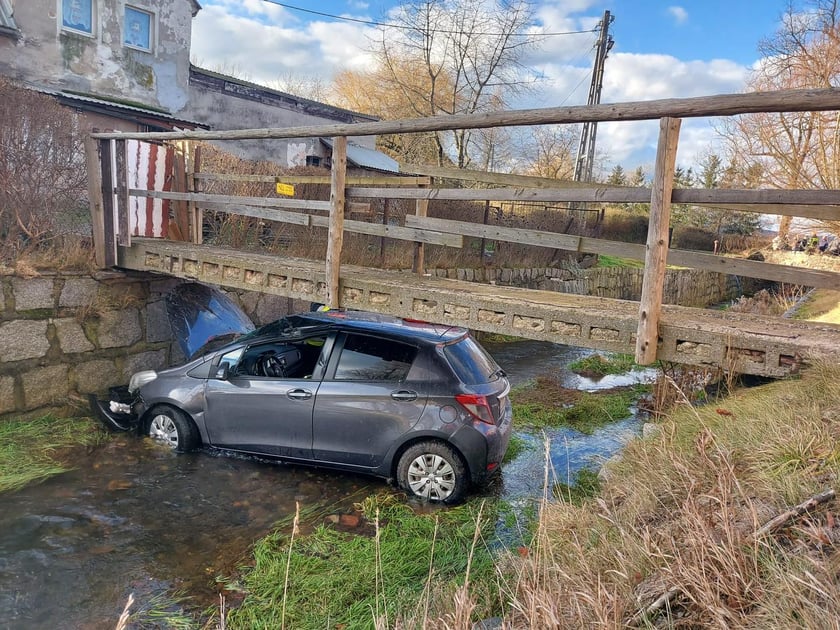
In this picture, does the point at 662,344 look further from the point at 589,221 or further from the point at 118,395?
the point at 589,221

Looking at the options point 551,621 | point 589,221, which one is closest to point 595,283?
point 589,221

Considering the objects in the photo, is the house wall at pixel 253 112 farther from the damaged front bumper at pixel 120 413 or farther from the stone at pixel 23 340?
the damaged front bumper at pixel 120 413

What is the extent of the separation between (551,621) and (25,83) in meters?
19.0

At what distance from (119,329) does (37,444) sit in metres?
1.91

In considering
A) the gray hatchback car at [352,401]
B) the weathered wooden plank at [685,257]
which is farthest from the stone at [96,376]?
the weathered wooden plank at [685,257]

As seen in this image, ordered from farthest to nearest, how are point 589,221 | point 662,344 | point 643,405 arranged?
point 589,221, point 643,405, point 662,344

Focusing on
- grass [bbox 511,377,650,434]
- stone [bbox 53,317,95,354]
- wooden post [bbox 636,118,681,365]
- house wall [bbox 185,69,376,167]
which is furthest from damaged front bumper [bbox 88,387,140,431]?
house wall [bbox 185,69,376,167]

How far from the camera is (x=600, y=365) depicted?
12.1 metres

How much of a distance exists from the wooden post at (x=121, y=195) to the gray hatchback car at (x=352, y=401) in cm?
209

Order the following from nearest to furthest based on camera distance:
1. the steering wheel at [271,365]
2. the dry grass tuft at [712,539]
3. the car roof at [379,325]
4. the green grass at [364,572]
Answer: the dry grass tuft at [712,539] < the green grass at [364,572] < the car roof at [379,325] < the steering wheel at [271,365]

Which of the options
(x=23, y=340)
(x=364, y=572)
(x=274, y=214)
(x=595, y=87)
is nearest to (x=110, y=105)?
(x=23, y=340)

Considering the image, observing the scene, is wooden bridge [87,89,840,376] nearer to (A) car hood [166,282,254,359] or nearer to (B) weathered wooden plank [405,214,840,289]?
(B) weathered wooden plank [405,214,840,289]

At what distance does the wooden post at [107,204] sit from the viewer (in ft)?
24.1

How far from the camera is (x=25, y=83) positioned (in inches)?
618
